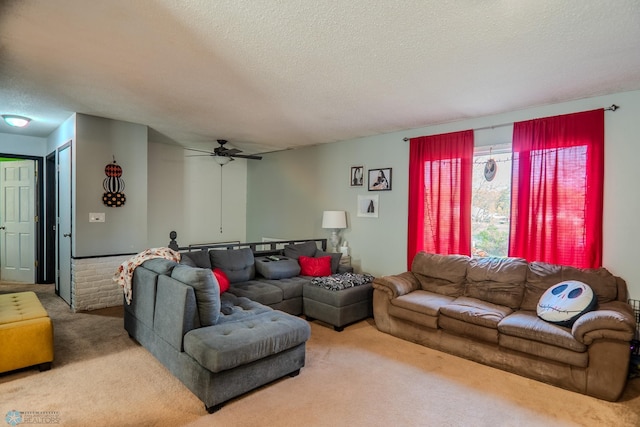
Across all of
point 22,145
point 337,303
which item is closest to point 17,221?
point 22,145

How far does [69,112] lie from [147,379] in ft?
11.0

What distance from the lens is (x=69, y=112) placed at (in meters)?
4.04

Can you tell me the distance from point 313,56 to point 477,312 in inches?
103

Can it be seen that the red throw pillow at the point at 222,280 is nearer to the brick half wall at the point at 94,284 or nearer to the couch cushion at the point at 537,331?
the brick half wall at the point at 94,284

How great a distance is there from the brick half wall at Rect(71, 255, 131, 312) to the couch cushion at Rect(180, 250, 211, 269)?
50.8 inches

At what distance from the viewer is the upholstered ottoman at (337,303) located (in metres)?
3.78

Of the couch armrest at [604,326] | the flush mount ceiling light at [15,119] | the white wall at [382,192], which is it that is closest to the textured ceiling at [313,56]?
the flush mount ceiling light at [15,119]

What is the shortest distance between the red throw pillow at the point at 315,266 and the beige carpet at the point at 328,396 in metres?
1.48

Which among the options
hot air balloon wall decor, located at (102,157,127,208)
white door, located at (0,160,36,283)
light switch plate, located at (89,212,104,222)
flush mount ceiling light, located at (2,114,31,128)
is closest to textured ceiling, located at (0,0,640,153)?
flush mount ceiling light, located at (2,114,31,128)

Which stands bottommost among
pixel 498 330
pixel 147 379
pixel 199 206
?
pixel 147 379

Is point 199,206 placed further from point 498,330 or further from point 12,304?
point 498,330

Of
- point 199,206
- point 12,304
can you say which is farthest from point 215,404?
point 199,206

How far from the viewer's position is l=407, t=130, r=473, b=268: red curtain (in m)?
4.02

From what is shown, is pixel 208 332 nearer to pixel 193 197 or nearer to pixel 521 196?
pixel 521 196
